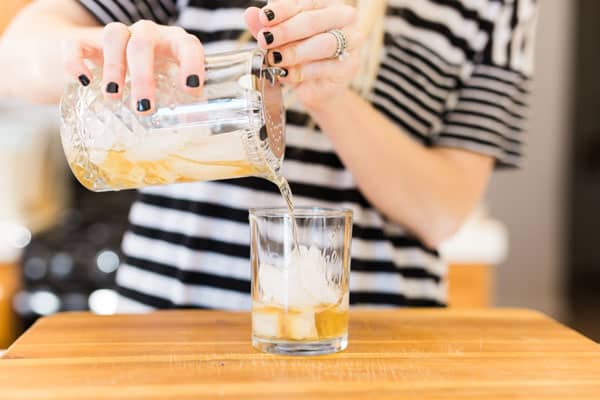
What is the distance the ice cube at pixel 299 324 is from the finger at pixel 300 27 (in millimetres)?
235

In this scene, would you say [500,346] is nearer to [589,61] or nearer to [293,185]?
[293,185]

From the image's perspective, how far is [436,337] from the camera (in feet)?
2.57

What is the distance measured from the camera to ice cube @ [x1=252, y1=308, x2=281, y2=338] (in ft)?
2.32

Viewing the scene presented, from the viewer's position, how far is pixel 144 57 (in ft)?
2.17

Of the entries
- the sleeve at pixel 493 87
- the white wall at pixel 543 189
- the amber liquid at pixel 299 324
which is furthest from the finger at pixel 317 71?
the white wall at pixel 543 189

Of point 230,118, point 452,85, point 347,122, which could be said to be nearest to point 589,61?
point 452,85

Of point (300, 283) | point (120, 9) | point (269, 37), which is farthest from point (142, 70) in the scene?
point (120, 9)

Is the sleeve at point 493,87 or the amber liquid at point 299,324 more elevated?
the sleeve at point 493,87

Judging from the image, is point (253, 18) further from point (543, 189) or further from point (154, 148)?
point (543, 189)

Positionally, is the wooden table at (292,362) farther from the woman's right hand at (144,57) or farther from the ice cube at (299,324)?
the woman's right hand at (144,57)

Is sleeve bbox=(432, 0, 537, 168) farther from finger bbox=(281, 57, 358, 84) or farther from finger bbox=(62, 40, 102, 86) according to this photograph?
finger bbox=(62, 40, 102, 86)

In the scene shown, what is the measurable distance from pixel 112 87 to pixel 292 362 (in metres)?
0.28

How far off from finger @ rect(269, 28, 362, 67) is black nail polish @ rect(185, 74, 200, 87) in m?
0.08

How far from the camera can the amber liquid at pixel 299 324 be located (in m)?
0.70
